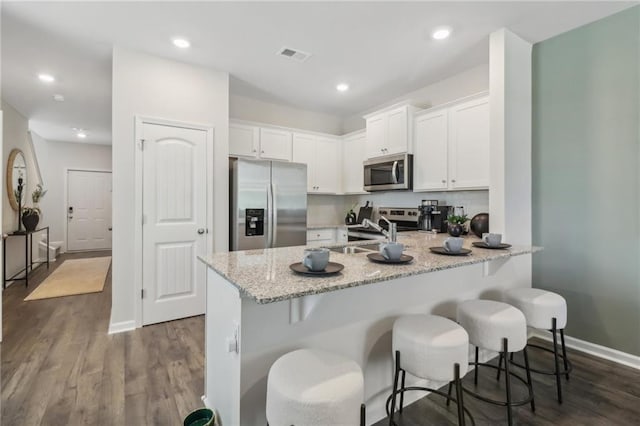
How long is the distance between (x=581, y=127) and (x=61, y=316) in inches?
210

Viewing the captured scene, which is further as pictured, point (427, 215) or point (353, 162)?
point (353, 162)

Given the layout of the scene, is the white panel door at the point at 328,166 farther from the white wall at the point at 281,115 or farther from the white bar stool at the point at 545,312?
the white bar stool at the point at 545,312

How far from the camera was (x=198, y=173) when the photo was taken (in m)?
3.29

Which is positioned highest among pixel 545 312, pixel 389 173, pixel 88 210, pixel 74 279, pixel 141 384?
pixel 389 173

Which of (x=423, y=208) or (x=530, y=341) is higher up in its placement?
(x=423, y=208)

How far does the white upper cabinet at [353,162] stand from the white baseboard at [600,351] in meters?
2.84

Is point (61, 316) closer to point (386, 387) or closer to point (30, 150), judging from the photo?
point (386, 387)

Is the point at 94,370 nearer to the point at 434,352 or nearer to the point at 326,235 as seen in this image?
the point at 434,352

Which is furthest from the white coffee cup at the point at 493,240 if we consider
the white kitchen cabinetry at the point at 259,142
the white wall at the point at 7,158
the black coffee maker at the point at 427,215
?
the white wall at the point at 7,158

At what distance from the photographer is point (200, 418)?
150 centimetres

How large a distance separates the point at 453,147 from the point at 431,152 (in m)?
0.28

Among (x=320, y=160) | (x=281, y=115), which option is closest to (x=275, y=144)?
(x=281, y=115)

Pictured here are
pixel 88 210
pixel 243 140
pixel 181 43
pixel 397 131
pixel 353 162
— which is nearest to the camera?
pixel 181 43

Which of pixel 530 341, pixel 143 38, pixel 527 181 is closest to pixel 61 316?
pixel 143 38
